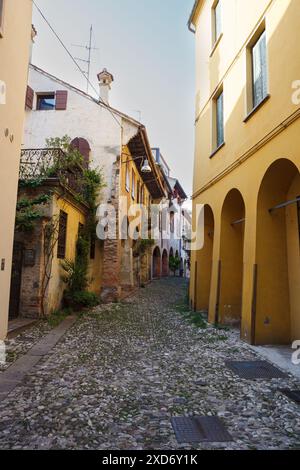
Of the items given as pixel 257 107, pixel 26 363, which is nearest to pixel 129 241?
pixel 257 107

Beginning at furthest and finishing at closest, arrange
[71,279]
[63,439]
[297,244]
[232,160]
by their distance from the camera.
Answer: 1. [71,279]
2. [232,160]
3. [297,244]
4. [63,439]

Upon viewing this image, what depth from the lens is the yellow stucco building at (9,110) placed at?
5.53 meters

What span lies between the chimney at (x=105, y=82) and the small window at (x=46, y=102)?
7.46ft

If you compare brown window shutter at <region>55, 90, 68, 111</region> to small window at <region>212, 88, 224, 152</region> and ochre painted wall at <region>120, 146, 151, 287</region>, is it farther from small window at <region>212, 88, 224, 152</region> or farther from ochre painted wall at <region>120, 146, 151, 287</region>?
small window at <region>212, 88, 224, 152</region>

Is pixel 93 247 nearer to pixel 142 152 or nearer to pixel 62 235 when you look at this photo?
pixel 62 235

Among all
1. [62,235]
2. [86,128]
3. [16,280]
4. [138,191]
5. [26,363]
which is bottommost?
[26,363]

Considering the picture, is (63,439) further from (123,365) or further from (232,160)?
(232,160)

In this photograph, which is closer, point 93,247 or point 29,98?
point 93,247

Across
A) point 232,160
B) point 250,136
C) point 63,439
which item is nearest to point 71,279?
point 232,160

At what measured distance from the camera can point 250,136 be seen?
6.58 meters

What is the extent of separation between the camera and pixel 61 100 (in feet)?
42.1

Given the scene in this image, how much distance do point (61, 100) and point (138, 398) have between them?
12.0 meters

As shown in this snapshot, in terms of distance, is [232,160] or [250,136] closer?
[250,136]
